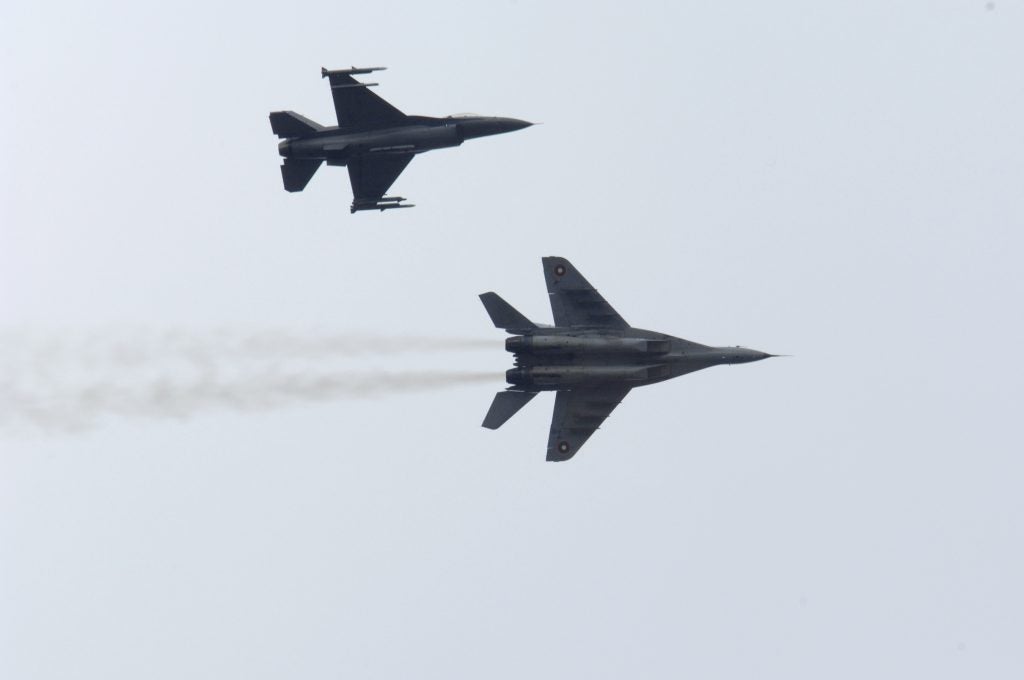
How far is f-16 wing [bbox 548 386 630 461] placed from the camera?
234 feet

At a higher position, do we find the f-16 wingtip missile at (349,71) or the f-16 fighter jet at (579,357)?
the f-16 wingtip missile at (349,71)

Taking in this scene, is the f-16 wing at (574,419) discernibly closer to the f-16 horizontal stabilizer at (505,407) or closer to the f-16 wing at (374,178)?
the f-16 horizontal stabilizer at (505,407)

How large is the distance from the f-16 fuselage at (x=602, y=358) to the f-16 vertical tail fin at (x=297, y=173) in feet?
40.3

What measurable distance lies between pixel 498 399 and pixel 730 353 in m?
8.76

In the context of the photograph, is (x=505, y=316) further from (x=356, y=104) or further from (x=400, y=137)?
(x=356, y=104)

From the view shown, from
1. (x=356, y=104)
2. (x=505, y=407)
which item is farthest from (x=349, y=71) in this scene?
(x=505, y=407)

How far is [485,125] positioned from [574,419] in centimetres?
1209

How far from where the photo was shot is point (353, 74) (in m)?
73.2

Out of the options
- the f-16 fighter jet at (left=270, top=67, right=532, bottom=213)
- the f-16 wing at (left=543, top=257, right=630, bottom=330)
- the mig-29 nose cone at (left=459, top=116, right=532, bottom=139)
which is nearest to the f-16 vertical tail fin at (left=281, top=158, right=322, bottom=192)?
the f-16 fighter jet at (left=270, top=67, right=532, bottom=213)

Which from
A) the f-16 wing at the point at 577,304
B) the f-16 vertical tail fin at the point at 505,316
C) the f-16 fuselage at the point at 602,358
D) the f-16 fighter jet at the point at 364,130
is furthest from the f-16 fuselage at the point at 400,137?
the f-16 fuselage at the point at 602,358

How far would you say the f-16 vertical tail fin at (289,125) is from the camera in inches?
2908

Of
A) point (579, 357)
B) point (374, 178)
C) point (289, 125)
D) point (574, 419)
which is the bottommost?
point (574, 419)

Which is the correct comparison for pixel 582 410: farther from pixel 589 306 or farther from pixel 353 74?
pixel 353 74

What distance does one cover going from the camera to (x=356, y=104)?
243 ft
